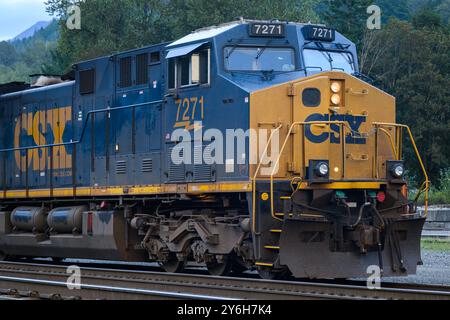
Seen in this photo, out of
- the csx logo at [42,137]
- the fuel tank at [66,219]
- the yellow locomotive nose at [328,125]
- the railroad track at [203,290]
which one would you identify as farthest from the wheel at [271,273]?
the csx logo at [42,137]

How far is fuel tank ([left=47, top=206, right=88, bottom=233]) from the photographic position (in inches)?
672

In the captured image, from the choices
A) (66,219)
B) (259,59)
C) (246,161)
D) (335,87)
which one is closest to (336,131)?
(335,87)

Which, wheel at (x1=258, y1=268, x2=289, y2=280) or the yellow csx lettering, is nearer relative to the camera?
wheel at (x1=258, y1=268, x2=289, y2=280)

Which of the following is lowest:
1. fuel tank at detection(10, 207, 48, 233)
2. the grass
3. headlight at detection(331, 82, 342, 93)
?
the grass

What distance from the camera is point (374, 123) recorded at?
13.6 metres

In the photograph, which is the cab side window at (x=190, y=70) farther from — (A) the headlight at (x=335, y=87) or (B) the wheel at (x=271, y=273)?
(B) the wheel at (x=271, y=273)

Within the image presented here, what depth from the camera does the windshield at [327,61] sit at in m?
14.3

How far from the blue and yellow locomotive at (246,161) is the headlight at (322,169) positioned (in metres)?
0.02

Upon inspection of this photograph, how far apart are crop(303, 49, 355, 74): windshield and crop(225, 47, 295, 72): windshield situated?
284 mm

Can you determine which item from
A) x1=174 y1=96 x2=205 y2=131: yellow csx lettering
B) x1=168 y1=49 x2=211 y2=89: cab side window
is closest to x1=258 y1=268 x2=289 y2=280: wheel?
x1=174 y1=96 x2=205 y2=131: yellow csx lettering

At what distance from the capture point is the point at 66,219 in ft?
56.5

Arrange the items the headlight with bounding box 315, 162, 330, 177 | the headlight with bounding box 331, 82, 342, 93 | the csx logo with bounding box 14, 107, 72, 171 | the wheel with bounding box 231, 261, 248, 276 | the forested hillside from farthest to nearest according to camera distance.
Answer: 1. the forested hillside
2. the csx logo with bounding box 14, 107, 72, 171
3. the wheel with bounding box 231, 261, 248, 276
4. the headlight with bounding box 331, 82, 342, 93
5. the headlight with bounding box 315, 162, 330, 177

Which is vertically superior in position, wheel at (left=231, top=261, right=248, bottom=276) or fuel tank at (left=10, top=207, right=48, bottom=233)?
fuel tank at (left=10, top=207, right=48, bottom=233)

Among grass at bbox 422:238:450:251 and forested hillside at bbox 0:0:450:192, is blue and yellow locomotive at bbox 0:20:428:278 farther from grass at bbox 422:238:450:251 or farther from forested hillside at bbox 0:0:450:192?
forested hillside at bbox 0:0:450:192
